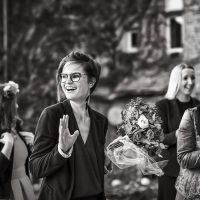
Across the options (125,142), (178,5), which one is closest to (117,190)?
(178,5)

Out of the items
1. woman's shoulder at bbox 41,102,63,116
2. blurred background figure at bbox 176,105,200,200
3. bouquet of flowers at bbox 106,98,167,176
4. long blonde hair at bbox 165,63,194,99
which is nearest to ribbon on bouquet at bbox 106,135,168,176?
bouquet of flowers at bbox 106,98,167,176

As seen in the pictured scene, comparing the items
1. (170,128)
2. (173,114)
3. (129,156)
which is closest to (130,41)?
(173,114)

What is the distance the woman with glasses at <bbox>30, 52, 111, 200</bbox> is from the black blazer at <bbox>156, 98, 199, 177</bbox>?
1.43 m

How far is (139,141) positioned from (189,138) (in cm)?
42

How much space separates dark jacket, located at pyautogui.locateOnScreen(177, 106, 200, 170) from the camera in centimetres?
399

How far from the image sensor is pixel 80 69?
3.88m

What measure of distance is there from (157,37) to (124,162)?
7.43 meters

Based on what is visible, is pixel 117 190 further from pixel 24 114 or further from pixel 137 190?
pixel 24 114

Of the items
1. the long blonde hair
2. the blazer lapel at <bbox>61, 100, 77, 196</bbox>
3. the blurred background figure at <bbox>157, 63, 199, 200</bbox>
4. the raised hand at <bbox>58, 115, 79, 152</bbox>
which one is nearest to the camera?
the raised hand at <bbox>58, 115, 79, 152</bbox>

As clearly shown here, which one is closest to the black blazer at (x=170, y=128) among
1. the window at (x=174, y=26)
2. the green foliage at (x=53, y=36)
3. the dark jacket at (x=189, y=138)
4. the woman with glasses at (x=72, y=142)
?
the dark jacket at (x=189, y=138)

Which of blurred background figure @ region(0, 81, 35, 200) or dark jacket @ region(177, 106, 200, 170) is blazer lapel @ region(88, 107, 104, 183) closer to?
dark jacket @ region(177, 106, 200, 170)

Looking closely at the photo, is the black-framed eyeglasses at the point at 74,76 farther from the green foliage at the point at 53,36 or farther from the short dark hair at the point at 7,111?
the green foliage at the point at 53,36

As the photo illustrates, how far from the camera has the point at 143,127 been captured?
4297mm

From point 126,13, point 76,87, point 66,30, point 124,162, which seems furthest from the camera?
point 66,30
